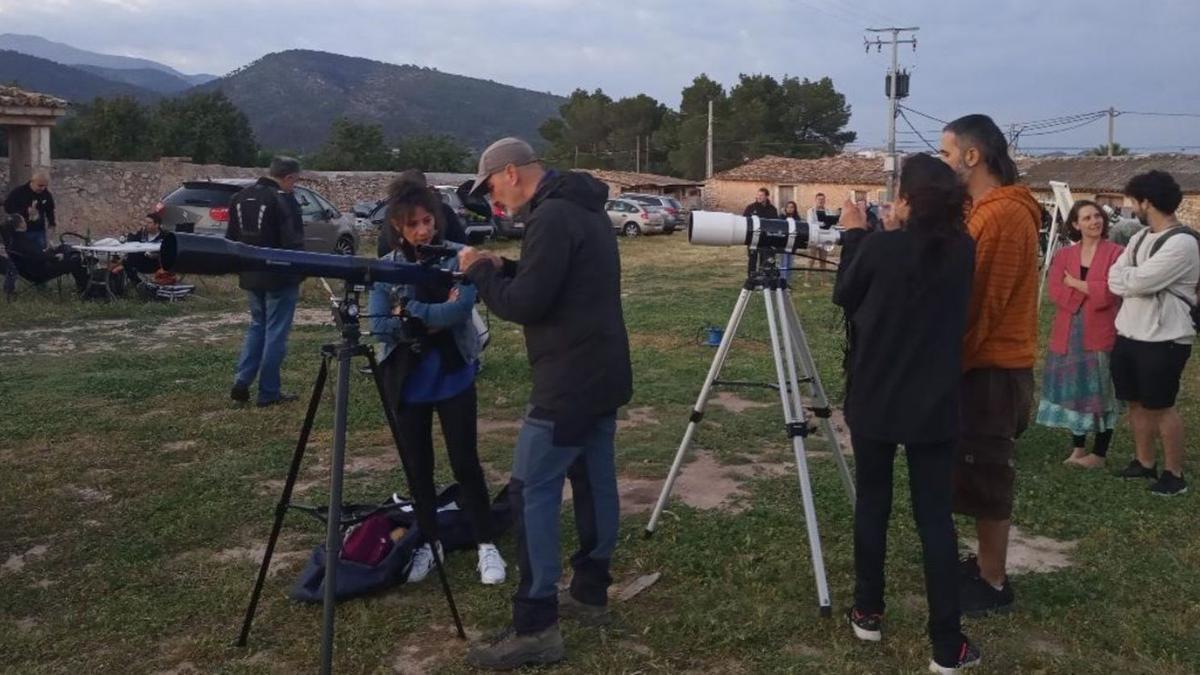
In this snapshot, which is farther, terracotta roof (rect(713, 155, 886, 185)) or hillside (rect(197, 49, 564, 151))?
→ hillside (rect(197, 49, 564, 151))

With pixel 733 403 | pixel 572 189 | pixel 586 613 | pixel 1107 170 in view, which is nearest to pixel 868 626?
pixel 586 613

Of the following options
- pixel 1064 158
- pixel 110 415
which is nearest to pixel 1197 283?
pixel 110 415

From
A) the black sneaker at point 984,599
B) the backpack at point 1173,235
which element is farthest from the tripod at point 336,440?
the backpack at point 1173,235

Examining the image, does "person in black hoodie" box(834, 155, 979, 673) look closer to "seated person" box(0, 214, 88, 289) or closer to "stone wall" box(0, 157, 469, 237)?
"seated person" box(0, 214, 88, 289)

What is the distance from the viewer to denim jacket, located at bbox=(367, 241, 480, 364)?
3973 mm

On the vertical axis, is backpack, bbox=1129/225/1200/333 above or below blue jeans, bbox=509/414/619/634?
above

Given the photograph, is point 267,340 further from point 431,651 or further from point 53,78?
point 53,78

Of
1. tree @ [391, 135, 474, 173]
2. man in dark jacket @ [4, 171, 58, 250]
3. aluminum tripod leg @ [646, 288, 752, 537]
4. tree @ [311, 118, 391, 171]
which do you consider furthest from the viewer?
tree @ [391, 135, 474, 173]

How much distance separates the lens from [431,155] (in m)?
49.0

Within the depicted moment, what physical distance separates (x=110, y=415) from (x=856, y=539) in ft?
18.1

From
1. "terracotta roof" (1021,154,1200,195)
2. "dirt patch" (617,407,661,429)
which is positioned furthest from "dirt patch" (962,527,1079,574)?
"terracotta roof" (1021,154,1200,195)

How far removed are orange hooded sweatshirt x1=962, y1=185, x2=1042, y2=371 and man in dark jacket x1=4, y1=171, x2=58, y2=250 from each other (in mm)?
11980

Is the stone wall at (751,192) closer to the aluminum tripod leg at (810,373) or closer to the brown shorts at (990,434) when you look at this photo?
the aluminum tripod leg at (810,373)

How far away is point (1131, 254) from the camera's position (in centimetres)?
557
